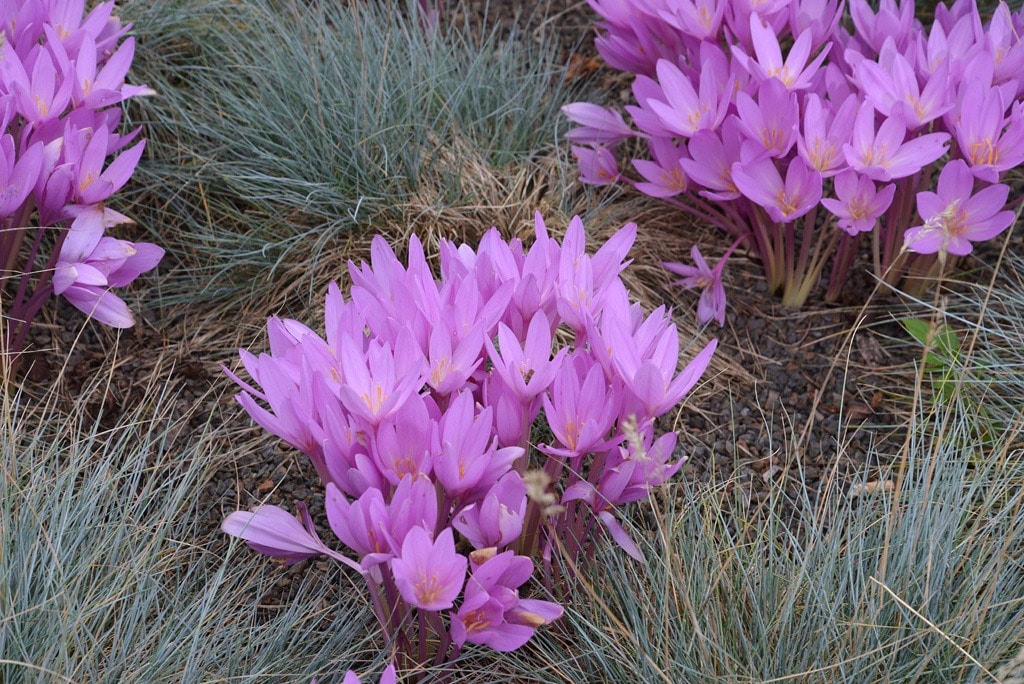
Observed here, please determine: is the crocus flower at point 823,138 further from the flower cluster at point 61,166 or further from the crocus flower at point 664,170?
the flower cluster at point 61,166

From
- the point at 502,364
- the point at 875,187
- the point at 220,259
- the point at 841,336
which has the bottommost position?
the point at 841,336

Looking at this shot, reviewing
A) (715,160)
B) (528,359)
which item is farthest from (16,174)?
(715,160)

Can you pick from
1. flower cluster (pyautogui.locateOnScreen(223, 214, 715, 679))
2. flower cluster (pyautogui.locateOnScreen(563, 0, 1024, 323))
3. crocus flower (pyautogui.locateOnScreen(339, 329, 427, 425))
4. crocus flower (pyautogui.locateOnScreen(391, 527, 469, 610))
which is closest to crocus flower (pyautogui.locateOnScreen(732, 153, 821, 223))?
flower cluster (pyautogui.locateOnScreen(563, 0, 1024, 323))

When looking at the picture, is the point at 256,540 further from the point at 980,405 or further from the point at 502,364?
the point at 980,405

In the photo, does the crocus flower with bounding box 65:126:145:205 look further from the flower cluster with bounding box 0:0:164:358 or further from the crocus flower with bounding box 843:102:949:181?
the crocus flower with bounding box 843:102:949:181

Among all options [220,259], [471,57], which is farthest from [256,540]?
[471,57]

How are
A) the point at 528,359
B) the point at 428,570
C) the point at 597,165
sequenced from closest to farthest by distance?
the point at 428,570
the point at 528,359
the point at 597,165

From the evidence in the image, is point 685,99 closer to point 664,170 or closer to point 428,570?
point 664,170
